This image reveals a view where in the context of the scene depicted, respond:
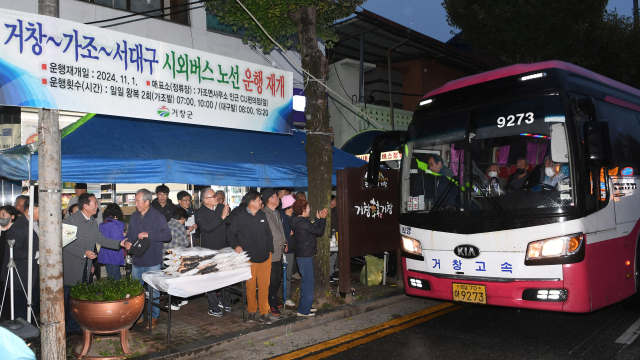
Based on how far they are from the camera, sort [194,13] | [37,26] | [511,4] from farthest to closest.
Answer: [511,4], [194,13], [37,26]

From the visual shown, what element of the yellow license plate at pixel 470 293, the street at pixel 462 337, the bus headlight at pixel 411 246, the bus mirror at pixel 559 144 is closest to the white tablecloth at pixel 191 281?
the street at pixel 462 337

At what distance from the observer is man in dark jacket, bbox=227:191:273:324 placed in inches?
262

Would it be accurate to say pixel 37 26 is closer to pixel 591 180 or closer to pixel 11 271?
pixel 11 271

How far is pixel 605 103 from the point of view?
6.57 m

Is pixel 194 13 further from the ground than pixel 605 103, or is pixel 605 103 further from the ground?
pixel 194 13

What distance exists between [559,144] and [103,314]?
5.53 metres

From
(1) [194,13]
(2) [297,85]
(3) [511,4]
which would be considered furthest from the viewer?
(3) [511,4]

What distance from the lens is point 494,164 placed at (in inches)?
230

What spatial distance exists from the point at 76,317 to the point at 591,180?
6183 millimetres

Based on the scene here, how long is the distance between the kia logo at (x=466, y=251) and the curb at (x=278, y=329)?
7.31ft

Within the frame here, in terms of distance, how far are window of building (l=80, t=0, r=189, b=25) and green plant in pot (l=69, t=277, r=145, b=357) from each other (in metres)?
6.84

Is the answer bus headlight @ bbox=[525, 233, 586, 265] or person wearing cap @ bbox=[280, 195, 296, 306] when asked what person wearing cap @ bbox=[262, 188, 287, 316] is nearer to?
person wearing cap @ bbox=[280, 195, 296, 306]

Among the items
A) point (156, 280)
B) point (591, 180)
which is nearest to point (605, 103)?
point (591, 180)

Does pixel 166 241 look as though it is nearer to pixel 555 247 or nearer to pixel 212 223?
pixel 212 223
